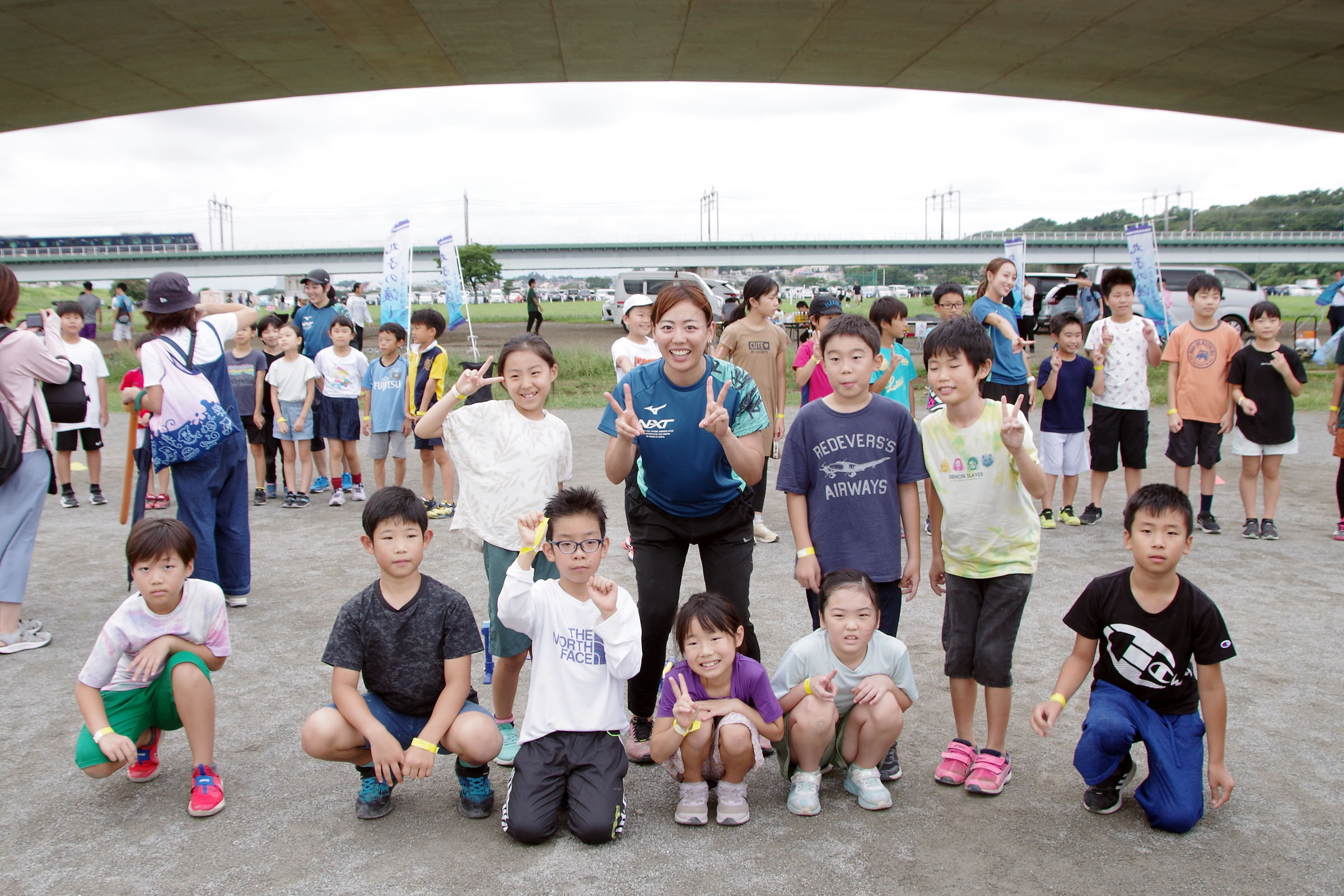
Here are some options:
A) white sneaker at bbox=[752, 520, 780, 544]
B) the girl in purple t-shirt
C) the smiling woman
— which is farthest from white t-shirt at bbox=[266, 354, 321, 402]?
the girl in purple t-shirt

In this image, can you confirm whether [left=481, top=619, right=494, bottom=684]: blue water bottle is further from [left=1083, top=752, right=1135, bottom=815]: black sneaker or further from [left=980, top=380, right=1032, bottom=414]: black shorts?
[left=980, top=380, right=1032, bottom=414]: black shorts

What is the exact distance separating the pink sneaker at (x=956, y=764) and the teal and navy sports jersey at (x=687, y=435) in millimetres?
1229

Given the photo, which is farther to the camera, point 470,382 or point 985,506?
point 470,382

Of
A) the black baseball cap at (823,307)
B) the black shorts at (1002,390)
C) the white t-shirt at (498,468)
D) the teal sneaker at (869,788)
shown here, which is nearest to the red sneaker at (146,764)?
the white t-shirt at (498,468)

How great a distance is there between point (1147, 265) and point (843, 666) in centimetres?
1064

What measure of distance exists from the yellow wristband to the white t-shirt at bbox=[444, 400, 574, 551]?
1.02 m

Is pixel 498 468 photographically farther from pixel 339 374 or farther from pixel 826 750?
pixel 339 374

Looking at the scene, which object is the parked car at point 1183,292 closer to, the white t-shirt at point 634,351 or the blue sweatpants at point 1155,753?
the white t-shirt at point 634,351

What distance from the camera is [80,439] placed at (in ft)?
27.0

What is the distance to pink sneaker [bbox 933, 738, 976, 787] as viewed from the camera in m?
3.17

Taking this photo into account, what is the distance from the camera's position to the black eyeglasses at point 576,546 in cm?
298

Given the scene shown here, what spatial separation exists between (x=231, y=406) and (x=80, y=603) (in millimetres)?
1583

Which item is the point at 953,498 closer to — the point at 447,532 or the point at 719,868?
the point at 719,868

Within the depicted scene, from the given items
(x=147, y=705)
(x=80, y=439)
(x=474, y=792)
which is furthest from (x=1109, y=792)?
(x=80, y=439)
